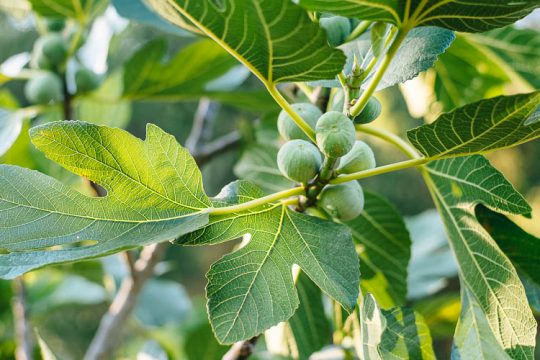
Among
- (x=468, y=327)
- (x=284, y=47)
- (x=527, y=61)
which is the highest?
(x=284, y=47)

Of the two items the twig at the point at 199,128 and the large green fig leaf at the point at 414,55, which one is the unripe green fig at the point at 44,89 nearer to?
the twig at the point at 199,128

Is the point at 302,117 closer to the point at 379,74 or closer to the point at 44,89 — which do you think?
the point at 379,74

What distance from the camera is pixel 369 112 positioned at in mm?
613

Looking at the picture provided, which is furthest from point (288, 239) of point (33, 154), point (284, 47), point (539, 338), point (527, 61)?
point (539, 338)

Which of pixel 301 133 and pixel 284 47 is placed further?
pixel 301 133

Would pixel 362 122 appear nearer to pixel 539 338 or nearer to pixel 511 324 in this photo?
pixel 511 324

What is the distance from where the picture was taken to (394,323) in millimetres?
603

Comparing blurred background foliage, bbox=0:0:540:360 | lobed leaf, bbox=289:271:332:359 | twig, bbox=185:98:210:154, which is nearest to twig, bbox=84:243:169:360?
blurred background foliage, bbox=0:0:540:360

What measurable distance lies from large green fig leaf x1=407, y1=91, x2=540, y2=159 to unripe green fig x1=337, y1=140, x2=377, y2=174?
0.16 ft

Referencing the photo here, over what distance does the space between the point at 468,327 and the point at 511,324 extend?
0.18 ft

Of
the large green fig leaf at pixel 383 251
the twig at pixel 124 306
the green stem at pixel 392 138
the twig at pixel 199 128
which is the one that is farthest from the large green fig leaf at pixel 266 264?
the twig at pixel 199 128

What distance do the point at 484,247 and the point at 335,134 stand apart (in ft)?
0.70

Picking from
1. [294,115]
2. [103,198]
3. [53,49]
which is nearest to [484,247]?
[294,115]

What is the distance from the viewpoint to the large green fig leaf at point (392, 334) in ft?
1.81
